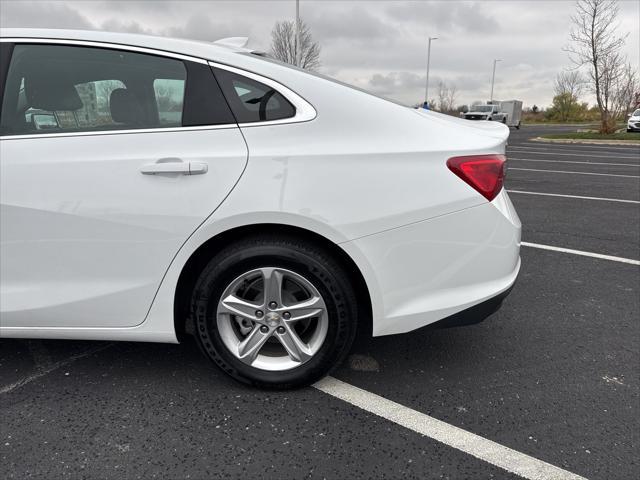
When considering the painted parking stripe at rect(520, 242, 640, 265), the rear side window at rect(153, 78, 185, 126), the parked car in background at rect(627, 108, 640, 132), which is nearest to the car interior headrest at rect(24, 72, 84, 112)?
the rear side window at rect(153, 78, 185, 126)

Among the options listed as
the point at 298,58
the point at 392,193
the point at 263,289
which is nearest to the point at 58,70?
the point at 263,289

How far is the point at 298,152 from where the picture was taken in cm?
208

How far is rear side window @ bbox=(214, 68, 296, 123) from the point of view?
84.6 inches

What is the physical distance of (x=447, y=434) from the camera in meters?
2.09

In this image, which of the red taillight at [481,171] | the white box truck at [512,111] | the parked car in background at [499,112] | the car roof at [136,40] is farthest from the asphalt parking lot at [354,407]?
the white box truck at [512,111]

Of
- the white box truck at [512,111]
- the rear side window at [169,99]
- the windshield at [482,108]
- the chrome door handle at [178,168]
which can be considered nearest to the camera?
the chrome door handle at [178,168]

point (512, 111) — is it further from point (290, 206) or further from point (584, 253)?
point (290, 206)

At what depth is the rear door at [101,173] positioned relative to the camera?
207 cm

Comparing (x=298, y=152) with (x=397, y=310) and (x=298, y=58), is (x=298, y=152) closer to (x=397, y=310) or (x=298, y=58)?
(x=397, y=310)

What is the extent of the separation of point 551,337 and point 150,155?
2456 mm

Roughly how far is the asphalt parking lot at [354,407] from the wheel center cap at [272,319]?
37cm

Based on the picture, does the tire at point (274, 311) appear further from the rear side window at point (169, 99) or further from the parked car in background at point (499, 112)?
the parked car in background at point (499, 112)

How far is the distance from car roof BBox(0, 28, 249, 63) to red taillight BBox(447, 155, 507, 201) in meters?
1.11

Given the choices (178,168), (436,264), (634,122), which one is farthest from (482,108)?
(178,168)
